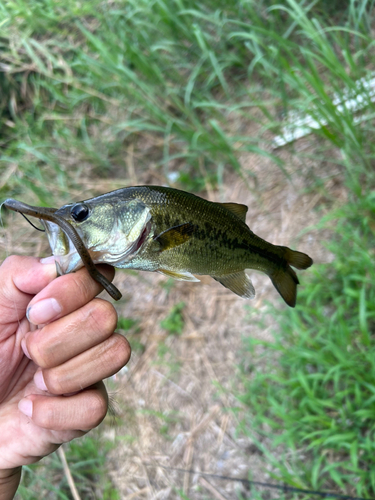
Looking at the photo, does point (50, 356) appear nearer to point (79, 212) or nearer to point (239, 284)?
point (79, 212)

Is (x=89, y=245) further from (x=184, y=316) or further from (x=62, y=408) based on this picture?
(x=184, y=316)

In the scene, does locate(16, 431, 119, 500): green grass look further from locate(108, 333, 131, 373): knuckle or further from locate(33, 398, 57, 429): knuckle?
locate(108, 333, 131, 373): knuckle

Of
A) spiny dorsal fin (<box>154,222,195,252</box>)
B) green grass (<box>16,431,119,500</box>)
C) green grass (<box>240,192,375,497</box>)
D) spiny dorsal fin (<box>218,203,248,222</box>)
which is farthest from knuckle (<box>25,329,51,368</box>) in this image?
green grass (<box>16,431,119,500</box>)

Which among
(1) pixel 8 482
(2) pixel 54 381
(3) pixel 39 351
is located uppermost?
(3) pixel 39 351

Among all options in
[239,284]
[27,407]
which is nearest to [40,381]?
[27,407]

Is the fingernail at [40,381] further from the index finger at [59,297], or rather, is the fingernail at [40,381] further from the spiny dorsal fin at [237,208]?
the spiny dorsal fin at [237,208]

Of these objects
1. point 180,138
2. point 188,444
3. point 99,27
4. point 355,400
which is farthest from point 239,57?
point 188,444
